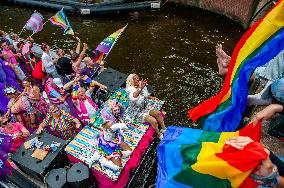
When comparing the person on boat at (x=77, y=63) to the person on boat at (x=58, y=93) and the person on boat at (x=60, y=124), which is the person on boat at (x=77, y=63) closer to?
the person on boat at (x=58, y=93)

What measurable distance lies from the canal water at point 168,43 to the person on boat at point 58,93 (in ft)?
12.4

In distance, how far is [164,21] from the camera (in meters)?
Result: 16.6

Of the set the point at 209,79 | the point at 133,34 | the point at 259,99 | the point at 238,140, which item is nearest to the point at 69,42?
the point at 133,34

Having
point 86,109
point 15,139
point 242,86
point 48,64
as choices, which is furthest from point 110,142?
point 48,64

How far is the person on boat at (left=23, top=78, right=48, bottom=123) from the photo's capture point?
8.38 m

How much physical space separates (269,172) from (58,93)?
578 centimetres

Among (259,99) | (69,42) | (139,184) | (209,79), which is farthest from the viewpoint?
(69,42)

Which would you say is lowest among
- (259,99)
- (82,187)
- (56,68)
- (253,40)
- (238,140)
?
(82,187)

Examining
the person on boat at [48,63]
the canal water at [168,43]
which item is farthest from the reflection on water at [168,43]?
the person on boat at [48,63]

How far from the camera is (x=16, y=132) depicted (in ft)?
25.8

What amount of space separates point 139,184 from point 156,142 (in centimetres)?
113

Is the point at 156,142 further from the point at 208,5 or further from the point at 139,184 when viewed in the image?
the point at 208,5

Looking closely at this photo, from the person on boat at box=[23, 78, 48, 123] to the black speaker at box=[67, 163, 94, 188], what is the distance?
2.41m

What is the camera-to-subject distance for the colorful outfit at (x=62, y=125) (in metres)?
8.14
